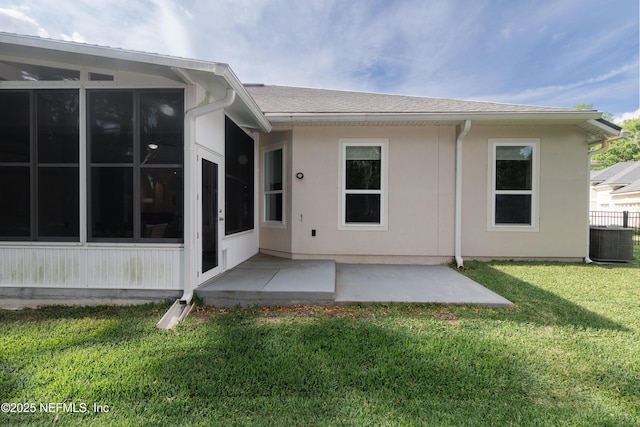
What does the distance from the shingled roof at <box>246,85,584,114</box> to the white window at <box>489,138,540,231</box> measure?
77 centimetres

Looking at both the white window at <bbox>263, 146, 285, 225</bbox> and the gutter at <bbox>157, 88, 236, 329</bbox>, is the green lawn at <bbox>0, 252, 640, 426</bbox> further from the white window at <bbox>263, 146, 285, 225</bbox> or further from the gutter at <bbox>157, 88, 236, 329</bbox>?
the white window at <bbox>263, 146, 285, 225</bbox>

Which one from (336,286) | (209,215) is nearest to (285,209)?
(209,215)

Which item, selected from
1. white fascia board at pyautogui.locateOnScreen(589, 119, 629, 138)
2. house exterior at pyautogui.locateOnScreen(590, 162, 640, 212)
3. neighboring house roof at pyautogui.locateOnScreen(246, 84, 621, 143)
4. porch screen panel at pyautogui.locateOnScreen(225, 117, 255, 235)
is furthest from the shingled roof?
house exterior at pyautogui.locateOnScreen(590, 162, 640, 212)

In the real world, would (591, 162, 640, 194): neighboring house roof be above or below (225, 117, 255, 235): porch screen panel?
above

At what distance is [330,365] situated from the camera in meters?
2.38

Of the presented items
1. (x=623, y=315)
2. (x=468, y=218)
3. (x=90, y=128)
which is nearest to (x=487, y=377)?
(x=623, y=315)

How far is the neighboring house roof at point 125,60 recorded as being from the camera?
321 cm

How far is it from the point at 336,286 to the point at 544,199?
16.2 feet

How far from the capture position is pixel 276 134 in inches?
245

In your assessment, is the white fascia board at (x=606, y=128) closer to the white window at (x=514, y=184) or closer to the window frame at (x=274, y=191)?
the white window at (x=514, y=184)

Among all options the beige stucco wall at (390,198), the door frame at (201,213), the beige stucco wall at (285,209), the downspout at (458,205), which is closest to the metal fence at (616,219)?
the downspout at (458,205)

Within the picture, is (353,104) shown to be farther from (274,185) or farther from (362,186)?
(274,185)

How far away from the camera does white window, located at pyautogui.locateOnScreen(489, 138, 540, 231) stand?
592 cm

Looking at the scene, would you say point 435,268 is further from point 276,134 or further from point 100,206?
point 100,206
